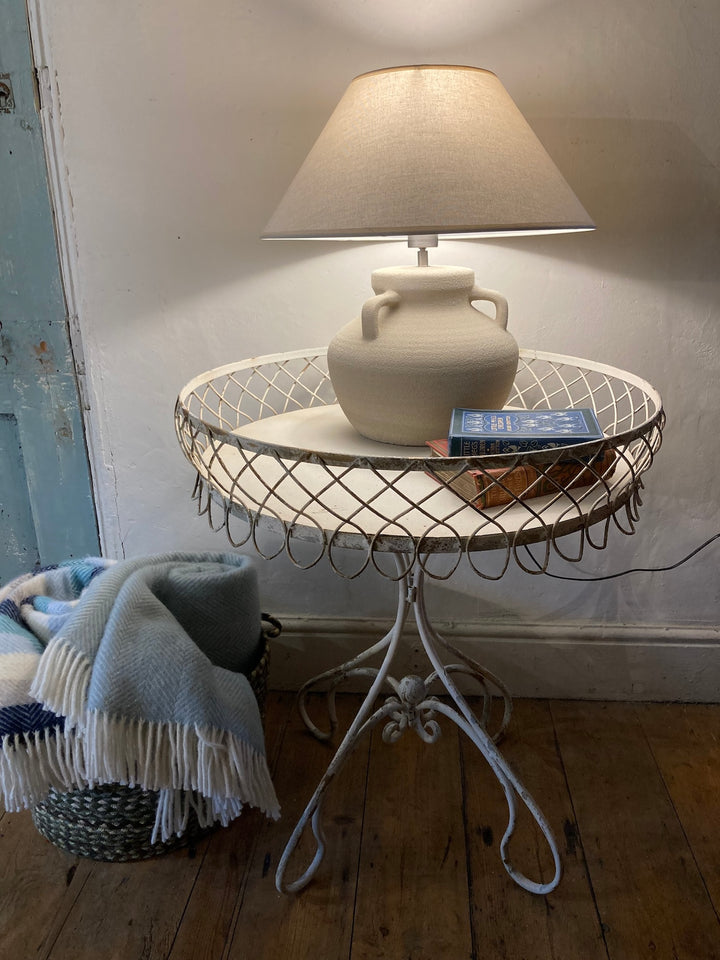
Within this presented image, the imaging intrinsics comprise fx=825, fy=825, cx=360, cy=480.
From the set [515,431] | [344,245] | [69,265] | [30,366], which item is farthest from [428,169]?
[30,366]

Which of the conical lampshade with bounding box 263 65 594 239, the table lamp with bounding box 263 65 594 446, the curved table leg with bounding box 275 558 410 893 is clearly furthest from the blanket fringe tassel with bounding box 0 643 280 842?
the conical lampshade with bounding box 263 65 594 239

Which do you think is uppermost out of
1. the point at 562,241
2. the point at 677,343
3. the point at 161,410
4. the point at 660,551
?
the point at 562,241

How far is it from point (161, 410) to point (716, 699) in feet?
4.22

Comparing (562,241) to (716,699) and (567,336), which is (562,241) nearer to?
(567,336)

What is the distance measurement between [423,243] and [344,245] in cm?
31

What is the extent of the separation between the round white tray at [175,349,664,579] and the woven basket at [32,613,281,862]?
1.37ft

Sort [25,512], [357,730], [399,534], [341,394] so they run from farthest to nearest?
[25,512] < [357,730] < [341,394] < [399,534]

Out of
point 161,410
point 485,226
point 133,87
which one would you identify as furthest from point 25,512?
point 485,226

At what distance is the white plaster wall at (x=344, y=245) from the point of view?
1371 mm

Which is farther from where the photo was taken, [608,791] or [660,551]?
[660,551]

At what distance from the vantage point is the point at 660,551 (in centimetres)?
164

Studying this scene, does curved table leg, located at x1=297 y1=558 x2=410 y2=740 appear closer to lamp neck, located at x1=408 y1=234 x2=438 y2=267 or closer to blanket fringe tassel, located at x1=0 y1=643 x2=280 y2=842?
blanket fringe tassel, located at x1=0 y1=643 x2=280 y2=842

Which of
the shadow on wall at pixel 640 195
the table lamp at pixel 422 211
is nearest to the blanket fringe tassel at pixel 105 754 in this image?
the table lamp at pixel 422 211

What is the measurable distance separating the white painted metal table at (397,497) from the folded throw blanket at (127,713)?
0.17m
